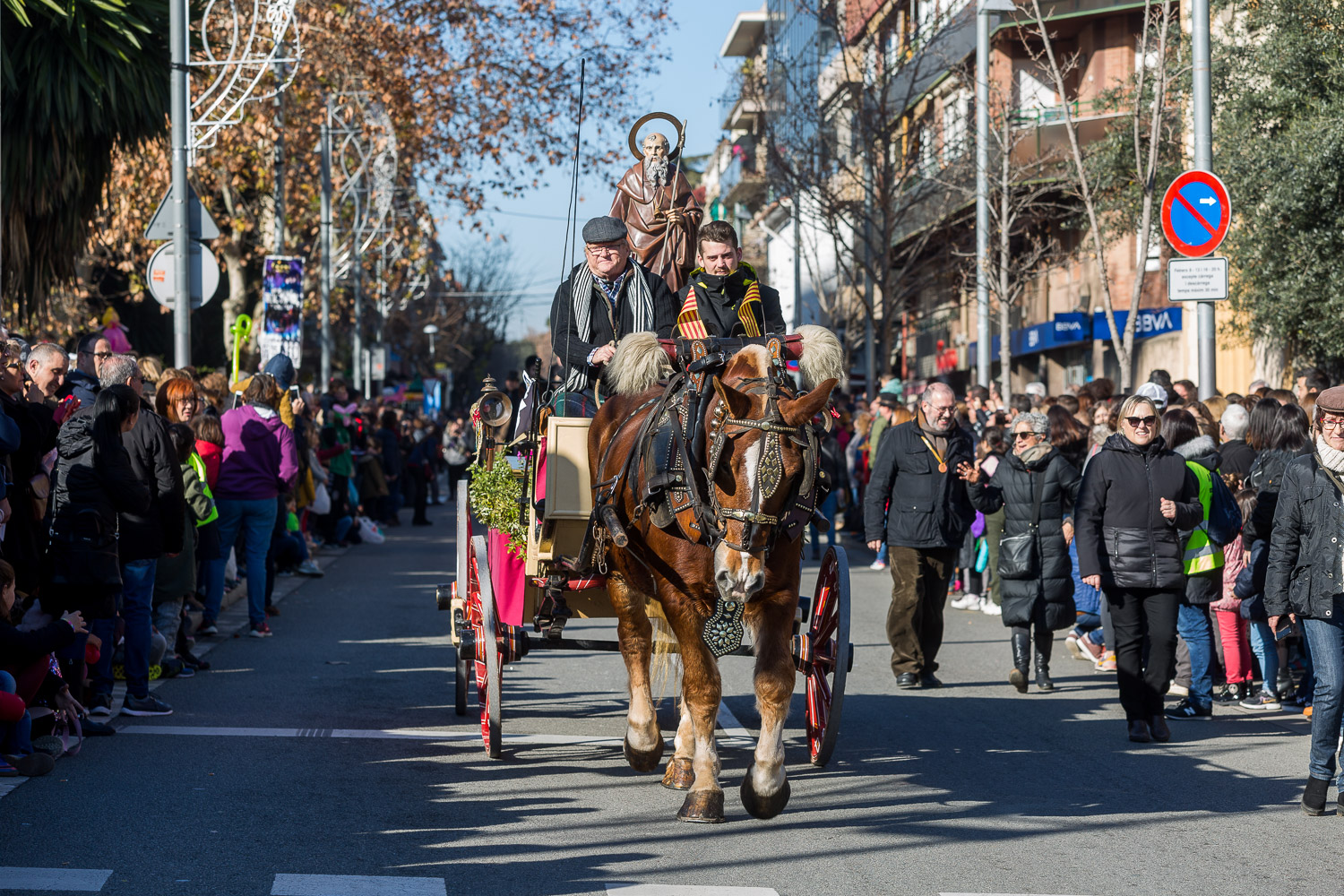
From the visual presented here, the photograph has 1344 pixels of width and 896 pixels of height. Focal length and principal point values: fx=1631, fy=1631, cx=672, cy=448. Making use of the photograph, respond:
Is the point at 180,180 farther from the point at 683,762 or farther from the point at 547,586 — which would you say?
the point at 683,762

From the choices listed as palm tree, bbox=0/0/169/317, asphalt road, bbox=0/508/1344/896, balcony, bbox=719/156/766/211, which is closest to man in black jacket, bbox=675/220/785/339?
asphalt road, bbox=0/508/1344/896

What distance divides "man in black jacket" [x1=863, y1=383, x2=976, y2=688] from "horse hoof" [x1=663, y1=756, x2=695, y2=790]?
3.75m

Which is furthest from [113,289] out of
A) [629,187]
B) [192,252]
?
[629,187]

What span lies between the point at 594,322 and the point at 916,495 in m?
3.40

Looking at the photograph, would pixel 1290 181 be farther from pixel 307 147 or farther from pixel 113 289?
pixel 113 289

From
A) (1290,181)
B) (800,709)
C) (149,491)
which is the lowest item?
(800,709)

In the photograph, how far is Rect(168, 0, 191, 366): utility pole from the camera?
1505 centimetres

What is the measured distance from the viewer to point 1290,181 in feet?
63.6

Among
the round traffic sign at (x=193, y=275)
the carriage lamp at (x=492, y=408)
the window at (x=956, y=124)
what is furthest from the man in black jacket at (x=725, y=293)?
the window at (x=956, y=124)

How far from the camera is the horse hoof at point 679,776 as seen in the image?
7438 millimetres

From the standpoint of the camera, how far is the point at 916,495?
11.1m

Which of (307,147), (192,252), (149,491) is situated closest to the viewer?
(149,491)

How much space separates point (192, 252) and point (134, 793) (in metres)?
8.96

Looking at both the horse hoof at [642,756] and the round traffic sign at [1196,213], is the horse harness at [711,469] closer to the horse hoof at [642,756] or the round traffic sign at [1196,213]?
the horse hoof at [642,756]
